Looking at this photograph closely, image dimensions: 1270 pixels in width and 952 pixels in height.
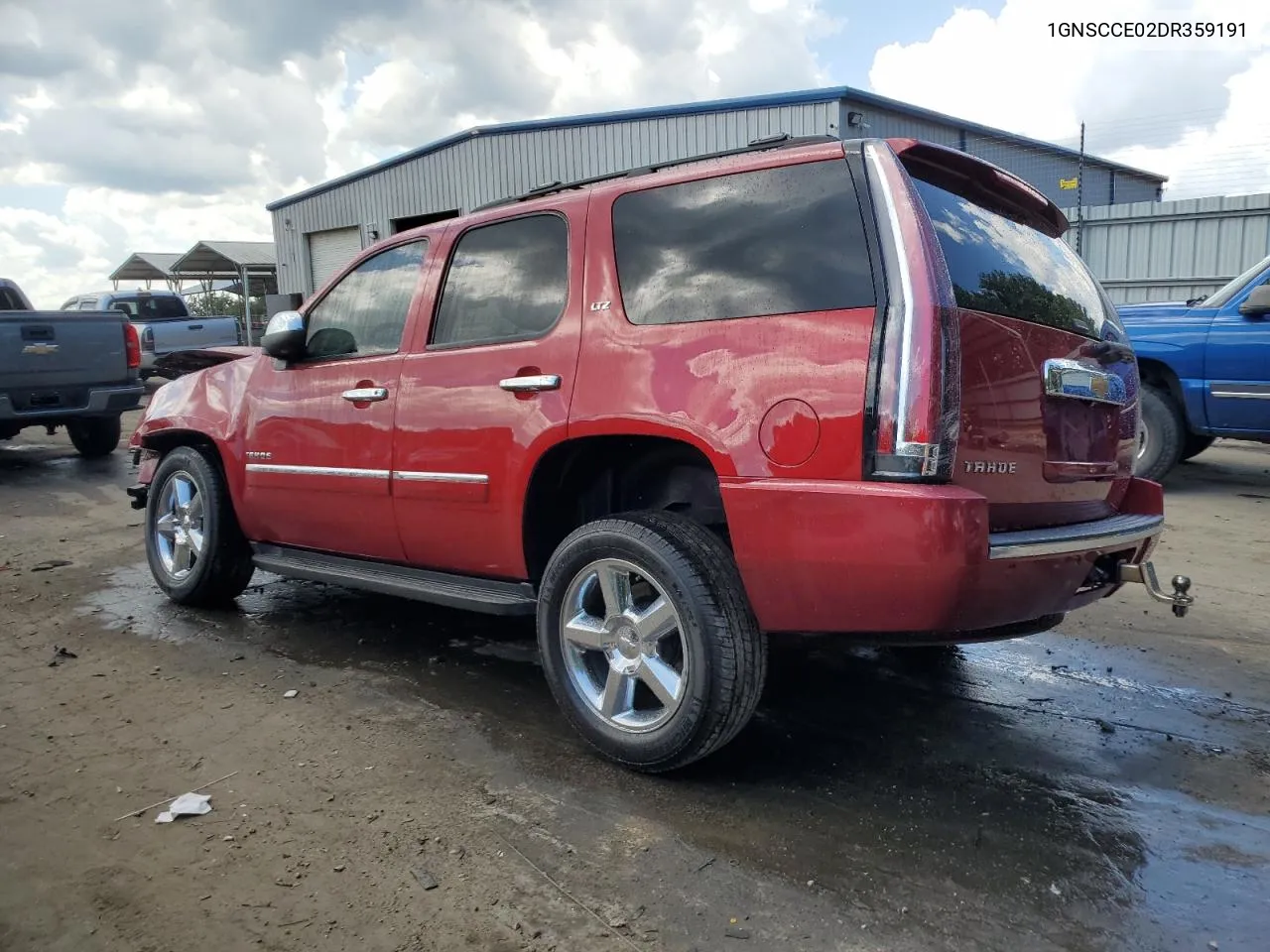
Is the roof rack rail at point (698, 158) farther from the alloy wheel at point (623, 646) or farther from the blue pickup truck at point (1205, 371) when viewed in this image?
the blue pickup truck at point (1205, 371)

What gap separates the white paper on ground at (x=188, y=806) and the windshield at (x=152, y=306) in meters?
17.0

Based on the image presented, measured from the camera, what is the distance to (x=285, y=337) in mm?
4332

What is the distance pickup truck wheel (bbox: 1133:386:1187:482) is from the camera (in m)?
7.65

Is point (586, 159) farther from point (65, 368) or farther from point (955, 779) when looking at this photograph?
point (955, 779)

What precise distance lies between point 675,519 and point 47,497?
24.3ft

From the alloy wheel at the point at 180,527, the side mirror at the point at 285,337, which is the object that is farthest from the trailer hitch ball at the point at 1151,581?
the alloy wheel at the point at 180,527

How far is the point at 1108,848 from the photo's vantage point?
2.64 meters

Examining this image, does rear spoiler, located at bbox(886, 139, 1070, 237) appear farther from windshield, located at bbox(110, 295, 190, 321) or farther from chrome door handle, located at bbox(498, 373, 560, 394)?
windshield, located at bbox(110, 295, 190, 321)

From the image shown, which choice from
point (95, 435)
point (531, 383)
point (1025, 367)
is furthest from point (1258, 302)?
point (95, 435)

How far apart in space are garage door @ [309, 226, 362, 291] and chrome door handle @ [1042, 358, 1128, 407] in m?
21.4

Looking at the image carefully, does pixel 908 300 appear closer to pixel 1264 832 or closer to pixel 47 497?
pixel 1264 832

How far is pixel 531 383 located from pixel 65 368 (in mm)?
8254

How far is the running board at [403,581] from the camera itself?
3.54 metres

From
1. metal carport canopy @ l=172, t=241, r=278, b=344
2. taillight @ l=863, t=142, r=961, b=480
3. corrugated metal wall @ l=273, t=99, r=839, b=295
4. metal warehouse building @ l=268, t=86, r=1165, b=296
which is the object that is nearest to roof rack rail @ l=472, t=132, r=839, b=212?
taillight @ l=863, t=142, r=961, b=480
